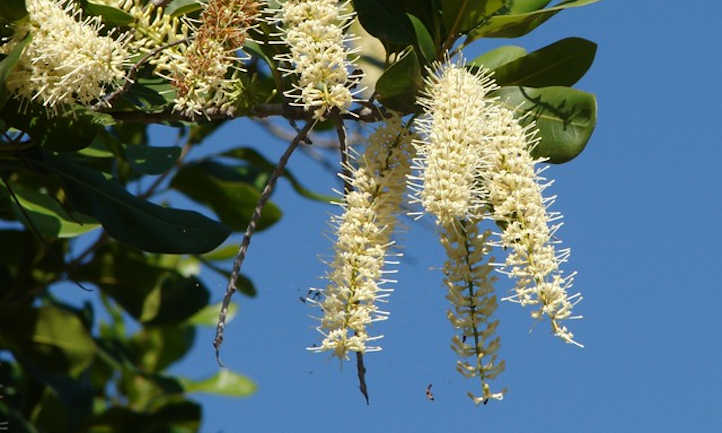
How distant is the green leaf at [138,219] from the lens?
1.98 metres

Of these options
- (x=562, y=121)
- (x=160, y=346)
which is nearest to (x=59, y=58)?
(x=562, y=121)

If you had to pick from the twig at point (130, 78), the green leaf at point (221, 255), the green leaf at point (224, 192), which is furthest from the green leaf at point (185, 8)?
the green leaf at point (221, 255)

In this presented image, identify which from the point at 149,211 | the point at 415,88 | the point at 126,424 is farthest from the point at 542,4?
the point at 126,424

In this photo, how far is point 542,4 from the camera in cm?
193

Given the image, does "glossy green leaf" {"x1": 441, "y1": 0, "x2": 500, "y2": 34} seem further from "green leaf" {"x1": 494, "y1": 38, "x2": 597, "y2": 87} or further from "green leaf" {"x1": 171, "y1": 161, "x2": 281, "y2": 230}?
"green leaf" {"x1": 171, "y1": 161, "x2": 281, "y2": 230}

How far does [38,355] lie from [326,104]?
7.62ft

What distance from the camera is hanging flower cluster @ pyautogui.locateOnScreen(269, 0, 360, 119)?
5.18 ft

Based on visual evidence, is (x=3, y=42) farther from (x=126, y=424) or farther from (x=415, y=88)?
(x=126, y=424)

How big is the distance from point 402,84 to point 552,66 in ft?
1.13

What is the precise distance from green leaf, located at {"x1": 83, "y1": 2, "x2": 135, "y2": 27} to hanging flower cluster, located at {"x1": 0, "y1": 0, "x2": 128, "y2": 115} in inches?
5.5

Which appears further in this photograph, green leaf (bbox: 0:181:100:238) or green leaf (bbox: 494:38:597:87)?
green leaf (bbox: 0:181:100:238)

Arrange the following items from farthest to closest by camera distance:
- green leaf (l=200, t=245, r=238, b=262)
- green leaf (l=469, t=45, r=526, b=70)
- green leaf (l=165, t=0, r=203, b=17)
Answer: green leaf (l=200, t=245, r=238, b=262) < green leaf (l=165, t=0, r=203, b=17) < green leaf (l=469, t=45, r=526, b=70)

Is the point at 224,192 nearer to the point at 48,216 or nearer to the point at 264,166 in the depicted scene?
the point at 264,166

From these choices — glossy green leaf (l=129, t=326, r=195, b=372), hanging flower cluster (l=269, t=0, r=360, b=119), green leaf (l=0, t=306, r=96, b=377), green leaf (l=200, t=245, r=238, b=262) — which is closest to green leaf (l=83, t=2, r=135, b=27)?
hanging flower cluster (l=269, t=0, r=360, b=119)
